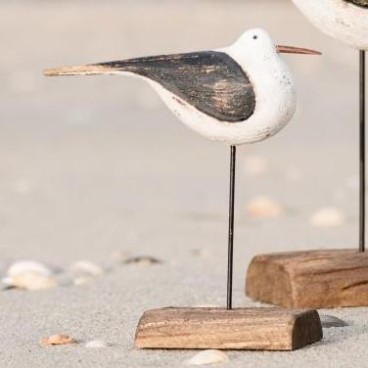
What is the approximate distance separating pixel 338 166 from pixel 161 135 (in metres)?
1.50

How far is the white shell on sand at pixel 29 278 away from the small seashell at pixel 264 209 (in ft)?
4.45

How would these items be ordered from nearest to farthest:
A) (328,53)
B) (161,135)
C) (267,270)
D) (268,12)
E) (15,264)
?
(267,270)
(15,264)
(161,135)
(328,53)
(268,12)

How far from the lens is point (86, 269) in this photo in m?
4.50

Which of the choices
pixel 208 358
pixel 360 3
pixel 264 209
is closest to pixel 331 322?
pixel 208 358

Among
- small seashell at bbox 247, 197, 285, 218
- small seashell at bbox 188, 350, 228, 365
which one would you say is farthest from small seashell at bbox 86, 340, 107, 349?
small seashell at bbox 247, 197, 285, 218

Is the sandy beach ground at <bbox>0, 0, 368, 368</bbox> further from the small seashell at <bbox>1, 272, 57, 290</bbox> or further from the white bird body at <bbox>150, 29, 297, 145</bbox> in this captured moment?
the white bird body at <bbox>150, 29, 297, 145</bbox>

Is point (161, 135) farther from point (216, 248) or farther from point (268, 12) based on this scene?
point (268, 12)

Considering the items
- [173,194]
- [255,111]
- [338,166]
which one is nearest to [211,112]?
[255,111]

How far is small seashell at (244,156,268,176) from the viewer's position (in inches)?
267

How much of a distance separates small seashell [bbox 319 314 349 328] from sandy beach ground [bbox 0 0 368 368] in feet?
0.12

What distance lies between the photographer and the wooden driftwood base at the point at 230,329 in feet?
10.7

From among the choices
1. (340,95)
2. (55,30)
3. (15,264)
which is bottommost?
(15,264)

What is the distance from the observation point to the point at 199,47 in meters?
11.6

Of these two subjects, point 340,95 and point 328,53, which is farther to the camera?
point 328,53
